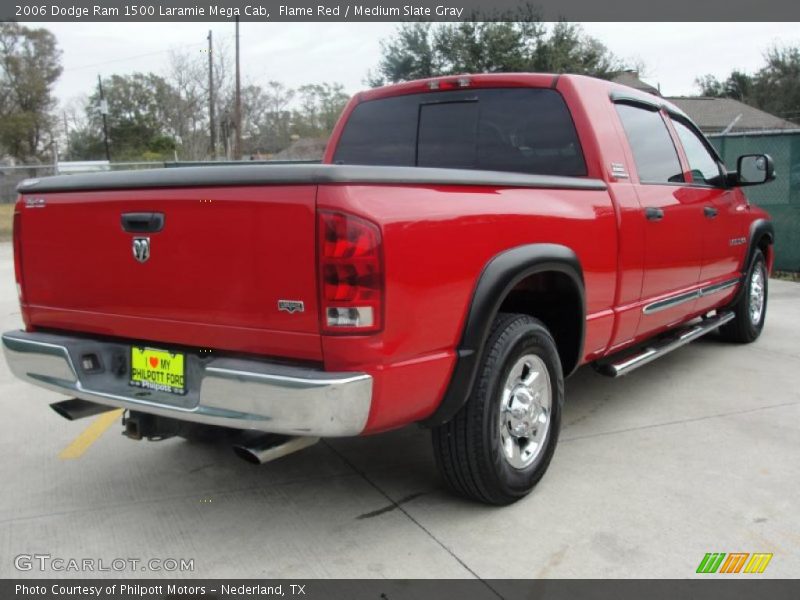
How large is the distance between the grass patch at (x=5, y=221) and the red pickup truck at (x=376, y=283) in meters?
12.7

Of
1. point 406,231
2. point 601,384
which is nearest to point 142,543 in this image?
point 406,231

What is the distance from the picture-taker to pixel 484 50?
107 ft

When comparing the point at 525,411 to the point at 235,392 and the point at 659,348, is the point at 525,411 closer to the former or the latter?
the point at 235,392

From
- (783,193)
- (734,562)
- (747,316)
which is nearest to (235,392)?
(734,562)

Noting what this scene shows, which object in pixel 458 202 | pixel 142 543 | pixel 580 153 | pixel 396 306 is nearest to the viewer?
pixel 396 306

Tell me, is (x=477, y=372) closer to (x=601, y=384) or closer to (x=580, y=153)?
(x=580, y=153)

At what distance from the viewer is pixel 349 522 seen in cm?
323

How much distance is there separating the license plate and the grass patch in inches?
513

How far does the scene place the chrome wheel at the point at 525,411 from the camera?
3.28m

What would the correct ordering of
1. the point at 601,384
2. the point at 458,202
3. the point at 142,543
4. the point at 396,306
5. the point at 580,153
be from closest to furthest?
the point at 396,306
the point at 458,202
the point at 142,543
the point at 580,153
the point at 601,384

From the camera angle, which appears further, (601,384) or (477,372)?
(601,384)

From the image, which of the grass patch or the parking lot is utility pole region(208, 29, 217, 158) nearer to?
the grass patch

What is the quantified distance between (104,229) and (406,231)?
1.26 metres
